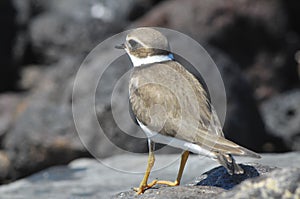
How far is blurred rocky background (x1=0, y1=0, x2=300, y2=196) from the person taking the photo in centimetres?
1880

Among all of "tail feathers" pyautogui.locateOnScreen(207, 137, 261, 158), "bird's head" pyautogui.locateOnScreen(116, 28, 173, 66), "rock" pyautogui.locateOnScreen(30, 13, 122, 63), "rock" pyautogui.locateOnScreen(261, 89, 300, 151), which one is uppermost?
"rock" pyautogui.locateOnScreen(30, 13, 122, 63)

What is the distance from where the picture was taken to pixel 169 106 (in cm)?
934

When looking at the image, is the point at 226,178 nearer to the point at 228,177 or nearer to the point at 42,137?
the point at 228,177

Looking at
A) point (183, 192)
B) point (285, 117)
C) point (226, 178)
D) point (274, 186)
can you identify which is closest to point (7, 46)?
point (285, 117)

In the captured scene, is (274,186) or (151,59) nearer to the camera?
(274,186)

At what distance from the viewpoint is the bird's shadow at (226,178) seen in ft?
30.5

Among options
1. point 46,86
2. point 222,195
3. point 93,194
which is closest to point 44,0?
point 46,86

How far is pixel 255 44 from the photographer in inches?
996

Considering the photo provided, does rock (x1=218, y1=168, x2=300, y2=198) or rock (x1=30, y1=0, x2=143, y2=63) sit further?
rock (x1=30, y1=0, x2=143, y2=63)

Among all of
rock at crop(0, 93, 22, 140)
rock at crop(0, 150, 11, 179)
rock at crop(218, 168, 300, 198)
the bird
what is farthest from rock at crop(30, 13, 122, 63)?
rock at crop(218, 168, 300, 198)

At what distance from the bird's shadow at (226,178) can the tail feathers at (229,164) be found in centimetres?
70

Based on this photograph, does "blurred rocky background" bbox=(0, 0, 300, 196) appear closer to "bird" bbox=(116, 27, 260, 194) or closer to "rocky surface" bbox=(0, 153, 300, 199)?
"rocky surface" bbox=(0, 153, 300, 199)

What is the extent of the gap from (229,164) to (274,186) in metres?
1.57

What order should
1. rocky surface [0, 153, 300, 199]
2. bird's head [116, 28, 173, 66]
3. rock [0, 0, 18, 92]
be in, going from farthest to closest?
rock [0, 0, 18, 92] → rocky surface [0, 153, 300, 199] → bird's head [116, 28, 173, 66]
